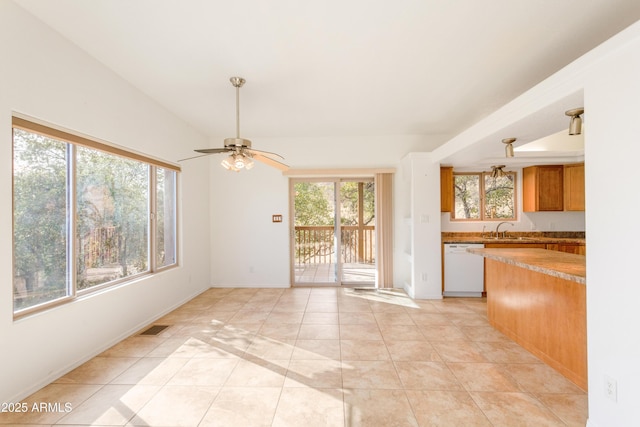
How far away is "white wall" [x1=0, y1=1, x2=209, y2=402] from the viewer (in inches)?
78.5

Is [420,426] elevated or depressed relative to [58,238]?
depressed

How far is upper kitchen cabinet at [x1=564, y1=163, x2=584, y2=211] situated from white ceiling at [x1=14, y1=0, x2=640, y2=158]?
90.0 inches

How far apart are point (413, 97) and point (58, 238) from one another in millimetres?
3902

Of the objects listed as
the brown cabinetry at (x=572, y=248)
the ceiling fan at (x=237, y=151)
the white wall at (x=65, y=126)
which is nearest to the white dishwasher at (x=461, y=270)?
the brown cabinetry at (x=572, y=248)

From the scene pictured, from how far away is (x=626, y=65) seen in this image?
1545 mm

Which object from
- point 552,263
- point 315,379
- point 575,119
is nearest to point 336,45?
point 575,119

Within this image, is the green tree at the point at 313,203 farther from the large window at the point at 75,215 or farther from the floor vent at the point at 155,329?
the floor vent at the point at 155,329

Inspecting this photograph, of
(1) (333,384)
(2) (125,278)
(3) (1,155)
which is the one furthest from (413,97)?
(2) (125,278)

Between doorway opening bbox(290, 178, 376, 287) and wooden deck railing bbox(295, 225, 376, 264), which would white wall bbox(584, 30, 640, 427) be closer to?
doorway opening bbox(290, 178, 376, 287)

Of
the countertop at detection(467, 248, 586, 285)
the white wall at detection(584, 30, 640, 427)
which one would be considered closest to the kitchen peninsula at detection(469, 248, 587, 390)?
the countertop at detection(467, 248, 586, 285)

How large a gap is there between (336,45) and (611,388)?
294 cm

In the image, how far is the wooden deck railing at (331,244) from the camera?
5582mm

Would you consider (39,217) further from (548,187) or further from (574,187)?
(574,187)

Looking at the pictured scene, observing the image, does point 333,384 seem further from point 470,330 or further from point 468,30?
point 468,30
